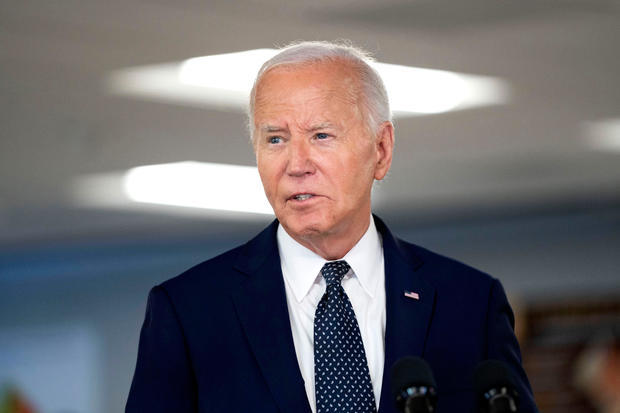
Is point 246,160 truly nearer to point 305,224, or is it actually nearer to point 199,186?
point 199,186

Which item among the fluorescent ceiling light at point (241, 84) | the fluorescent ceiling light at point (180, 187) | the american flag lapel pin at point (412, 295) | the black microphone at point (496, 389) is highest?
the fluorescent ceiling light at point (180, 187)

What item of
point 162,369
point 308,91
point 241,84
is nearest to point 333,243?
point 308,91

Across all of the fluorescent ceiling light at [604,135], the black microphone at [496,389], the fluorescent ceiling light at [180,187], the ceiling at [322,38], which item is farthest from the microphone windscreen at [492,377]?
the fluorescent ceiling light at [180,187]

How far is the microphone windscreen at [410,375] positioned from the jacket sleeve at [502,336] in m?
0.45

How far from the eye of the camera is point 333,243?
193cm

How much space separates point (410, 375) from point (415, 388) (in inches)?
0.9

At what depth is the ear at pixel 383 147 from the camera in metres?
2.01

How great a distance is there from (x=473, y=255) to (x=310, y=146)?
8.48 m

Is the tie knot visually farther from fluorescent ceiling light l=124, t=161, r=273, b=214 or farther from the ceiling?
fluorescent ceiling light l=124, t=161, r=273, b=214

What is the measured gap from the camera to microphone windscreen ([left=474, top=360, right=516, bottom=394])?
1.38 meters

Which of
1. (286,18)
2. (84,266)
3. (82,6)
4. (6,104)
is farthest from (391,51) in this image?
(84,266)

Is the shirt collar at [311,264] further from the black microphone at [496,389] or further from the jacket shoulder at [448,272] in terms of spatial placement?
the black microphone at [496,389]

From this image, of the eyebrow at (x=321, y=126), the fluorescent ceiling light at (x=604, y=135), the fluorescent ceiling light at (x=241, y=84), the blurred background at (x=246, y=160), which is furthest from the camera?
the fluorescent ceiling light at (x=604, y=135)

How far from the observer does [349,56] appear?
1.96 meters
